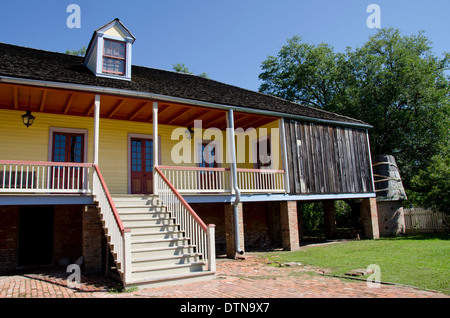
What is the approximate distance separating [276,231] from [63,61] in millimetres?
11842

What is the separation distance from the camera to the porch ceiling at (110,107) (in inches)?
423

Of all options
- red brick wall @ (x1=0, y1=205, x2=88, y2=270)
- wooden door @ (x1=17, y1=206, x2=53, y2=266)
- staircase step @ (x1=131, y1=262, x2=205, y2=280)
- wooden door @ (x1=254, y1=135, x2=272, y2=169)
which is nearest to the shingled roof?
wooden door @ (x1=254, y1=135, x2=272, y2=169)

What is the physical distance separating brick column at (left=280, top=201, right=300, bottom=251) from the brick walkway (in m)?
4.15

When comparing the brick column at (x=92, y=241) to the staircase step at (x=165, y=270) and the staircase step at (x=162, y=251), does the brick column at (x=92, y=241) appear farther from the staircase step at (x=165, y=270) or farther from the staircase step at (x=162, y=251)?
the staircase step at (x=165, y=270)

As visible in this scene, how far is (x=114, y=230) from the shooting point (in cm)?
777

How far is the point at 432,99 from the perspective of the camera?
24.1m

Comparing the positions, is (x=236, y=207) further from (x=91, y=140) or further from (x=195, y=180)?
(x=91, y=140)

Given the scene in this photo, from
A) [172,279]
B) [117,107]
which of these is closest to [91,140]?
[117,107]

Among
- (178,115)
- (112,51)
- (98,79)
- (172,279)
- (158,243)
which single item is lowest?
(172,279)

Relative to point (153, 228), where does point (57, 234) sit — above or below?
below

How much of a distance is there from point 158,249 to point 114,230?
1.11m
